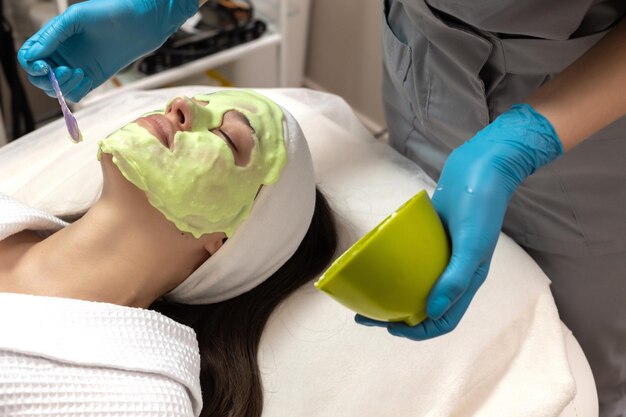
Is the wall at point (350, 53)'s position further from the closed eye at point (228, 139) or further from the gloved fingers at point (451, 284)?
the gloved fingers at point (451, 284)

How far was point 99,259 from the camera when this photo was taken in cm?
108

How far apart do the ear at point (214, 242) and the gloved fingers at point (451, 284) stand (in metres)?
0.45

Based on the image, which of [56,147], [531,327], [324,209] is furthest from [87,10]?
[531,327]

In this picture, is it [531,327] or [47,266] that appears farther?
[531,327]

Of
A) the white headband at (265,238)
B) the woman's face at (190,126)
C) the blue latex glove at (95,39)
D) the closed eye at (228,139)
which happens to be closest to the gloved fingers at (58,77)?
the blue latex glove at (95,39)

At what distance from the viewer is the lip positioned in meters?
1.06

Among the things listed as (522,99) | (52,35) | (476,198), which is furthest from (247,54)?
(476,198)

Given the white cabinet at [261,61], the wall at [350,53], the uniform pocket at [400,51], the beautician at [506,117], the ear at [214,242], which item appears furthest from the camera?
the wall at [350,53]

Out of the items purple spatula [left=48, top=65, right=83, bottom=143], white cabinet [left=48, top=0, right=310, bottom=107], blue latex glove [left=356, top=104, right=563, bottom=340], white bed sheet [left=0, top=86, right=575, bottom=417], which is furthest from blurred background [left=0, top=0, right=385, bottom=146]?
blue latex glove [left=356, top=104, right=563, bottom=340]

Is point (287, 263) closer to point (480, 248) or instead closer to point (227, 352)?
point (227, 352)

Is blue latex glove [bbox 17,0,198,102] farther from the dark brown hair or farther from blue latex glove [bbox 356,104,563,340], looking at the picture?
blue latex glove [bbox 356,104,563,340]

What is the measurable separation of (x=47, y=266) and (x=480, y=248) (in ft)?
2.34

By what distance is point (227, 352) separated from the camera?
3.77 feet

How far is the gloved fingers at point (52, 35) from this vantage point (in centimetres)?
110
